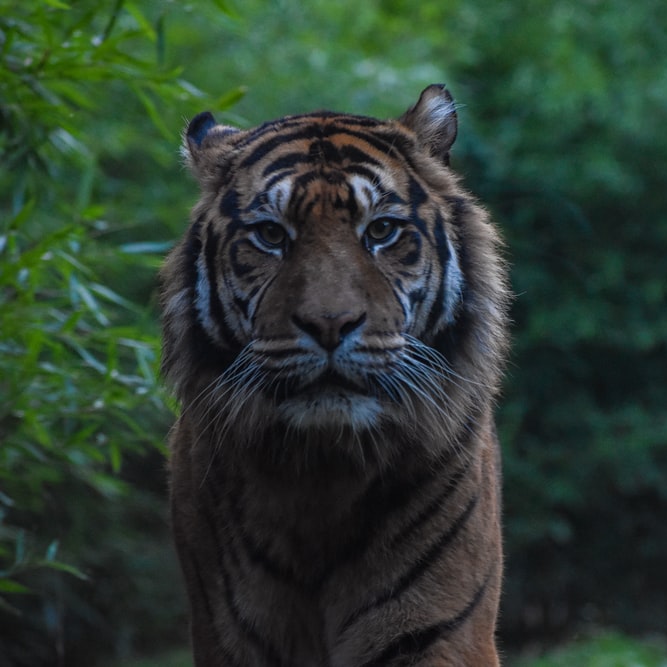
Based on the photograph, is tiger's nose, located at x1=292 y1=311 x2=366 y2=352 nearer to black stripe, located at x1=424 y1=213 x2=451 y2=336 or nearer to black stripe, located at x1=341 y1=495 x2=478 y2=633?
black stripe, located at x1=424 y1=213 x2=451 y2=336

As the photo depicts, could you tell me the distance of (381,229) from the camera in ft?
9.53

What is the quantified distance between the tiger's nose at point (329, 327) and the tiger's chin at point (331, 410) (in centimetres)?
15

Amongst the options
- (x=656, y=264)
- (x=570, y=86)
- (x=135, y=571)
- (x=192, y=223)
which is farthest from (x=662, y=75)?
(x=192, y=223)

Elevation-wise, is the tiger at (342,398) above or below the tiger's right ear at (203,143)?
below

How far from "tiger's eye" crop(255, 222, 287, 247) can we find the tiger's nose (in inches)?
11.7

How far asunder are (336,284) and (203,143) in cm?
83

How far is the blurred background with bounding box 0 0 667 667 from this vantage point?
779 centimetres

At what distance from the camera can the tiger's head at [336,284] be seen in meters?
2.73

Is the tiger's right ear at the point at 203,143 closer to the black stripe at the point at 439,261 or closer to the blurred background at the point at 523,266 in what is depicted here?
the black stripe at the point at 439,261

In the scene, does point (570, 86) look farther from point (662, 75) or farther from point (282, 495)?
point (282, 495)

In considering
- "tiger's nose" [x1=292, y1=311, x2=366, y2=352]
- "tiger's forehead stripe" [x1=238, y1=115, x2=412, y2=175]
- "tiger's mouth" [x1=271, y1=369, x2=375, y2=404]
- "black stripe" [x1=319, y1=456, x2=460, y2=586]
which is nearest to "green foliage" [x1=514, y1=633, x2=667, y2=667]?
"black stripe" [x1=319, y1=456, x2=460, y2=586]

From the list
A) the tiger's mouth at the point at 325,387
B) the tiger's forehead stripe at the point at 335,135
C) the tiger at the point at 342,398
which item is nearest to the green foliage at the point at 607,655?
the tiger at the point at 342,398

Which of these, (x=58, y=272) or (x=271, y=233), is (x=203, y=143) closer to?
(x=271, y=233)

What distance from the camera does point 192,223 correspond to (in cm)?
320
